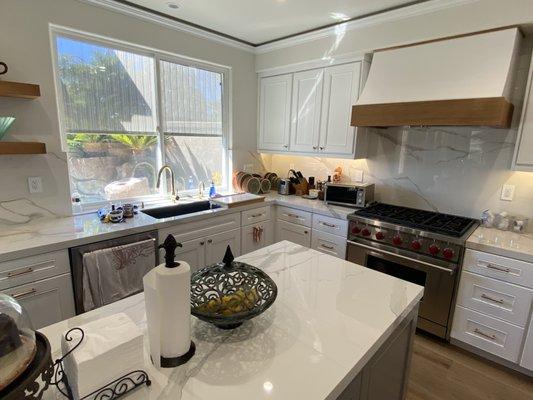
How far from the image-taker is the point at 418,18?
2.43 m

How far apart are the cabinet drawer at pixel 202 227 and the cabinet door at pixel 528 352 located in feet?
7.84

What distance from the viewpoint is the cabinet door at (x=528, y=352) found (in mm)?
2010

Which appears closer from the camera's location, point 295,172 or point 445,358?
point 445,358

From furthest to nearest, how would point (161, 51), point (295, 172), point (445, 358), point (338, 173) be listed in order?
point (295, 172)
point (338, 173)
point (161, 51)
point (445, 358)

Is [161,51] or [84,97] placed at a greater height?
[161,51]

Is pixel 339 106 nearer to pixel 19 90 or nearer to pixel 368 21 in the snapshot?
pixel 368 21

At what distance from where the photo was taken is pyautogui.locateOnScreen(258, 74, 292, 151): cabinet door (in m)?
3.47

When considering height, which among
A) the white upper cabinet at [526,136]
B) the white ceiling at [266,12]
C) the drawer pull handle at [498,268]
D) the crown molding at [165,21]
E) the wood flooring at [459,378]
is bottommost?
the wood flooring at [459,378]

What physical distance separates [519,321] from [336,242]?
4.68 feet

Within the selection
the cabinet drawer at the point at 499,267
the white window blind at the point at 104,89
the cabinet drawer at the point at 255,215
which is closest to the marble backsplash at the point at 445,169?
the cabinet drawer at the point at 499,267

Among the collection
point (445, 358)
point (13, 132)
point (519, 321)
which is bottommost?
point (445, 358)

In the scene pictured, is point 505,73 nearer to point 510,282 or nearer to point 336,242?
point 510,282

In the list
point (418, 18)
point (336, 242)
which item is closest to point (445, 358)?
point (336, 242)

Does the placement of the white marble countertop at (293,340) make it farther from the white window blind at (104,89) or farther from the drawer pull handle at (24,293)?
the white window blind at (104,89)
